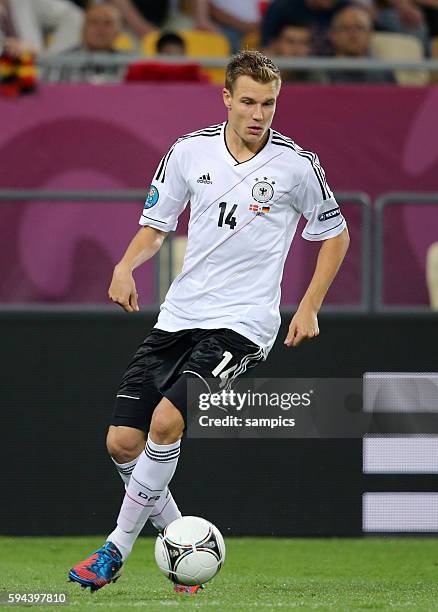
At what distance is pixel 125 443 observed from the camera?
6113 millimetres

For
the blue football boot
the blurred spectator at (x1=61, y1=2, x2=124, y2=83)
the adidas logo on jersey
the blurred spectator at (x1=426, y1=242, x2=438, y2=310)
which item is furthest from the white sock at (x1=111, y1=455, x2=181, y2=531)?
the blurred spectator at (x1=61, y1=2, x2=124, y2=83)

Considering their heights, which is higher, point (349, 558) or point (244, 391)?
point (244, 391)

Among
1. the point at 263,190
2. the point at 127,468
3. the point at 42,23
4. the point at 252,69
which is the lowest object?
the point at 127,468

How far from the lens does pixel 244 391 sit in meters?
8.24

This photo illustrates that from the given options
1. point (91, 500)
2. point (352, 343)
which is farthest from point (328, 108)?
point (91, 500)

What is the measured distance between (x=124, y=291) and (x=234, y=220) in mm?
615

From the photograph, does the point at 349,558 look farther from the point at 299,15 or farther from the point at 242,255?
the point at 299,15

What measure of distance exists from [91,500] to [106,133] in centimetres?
262

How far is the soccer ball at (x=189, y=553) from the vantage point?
231 inches

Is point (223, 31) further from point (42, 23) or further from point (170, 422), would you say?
point (170, 422)

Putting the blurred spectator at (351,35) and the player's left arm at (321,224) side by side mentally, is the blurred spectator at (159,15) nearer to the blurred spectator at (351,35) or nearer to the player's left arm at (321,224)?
the blurred spectator at (351,35)

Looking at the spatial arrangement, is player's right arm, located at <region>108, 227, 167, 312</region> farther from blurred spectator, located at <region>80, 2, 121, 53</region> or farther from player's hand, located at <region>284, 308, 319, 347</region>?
blurred spectator, located at <region>80, 2, 121, 53</region>

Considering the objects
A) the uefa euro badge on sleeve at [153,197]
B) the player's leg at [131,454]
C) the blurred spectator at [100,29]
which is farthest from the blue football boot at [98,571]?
the blurred spectator at [100,29]

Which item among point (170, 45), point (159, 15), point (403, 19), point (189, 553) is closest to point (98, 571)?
point (189, 553)
